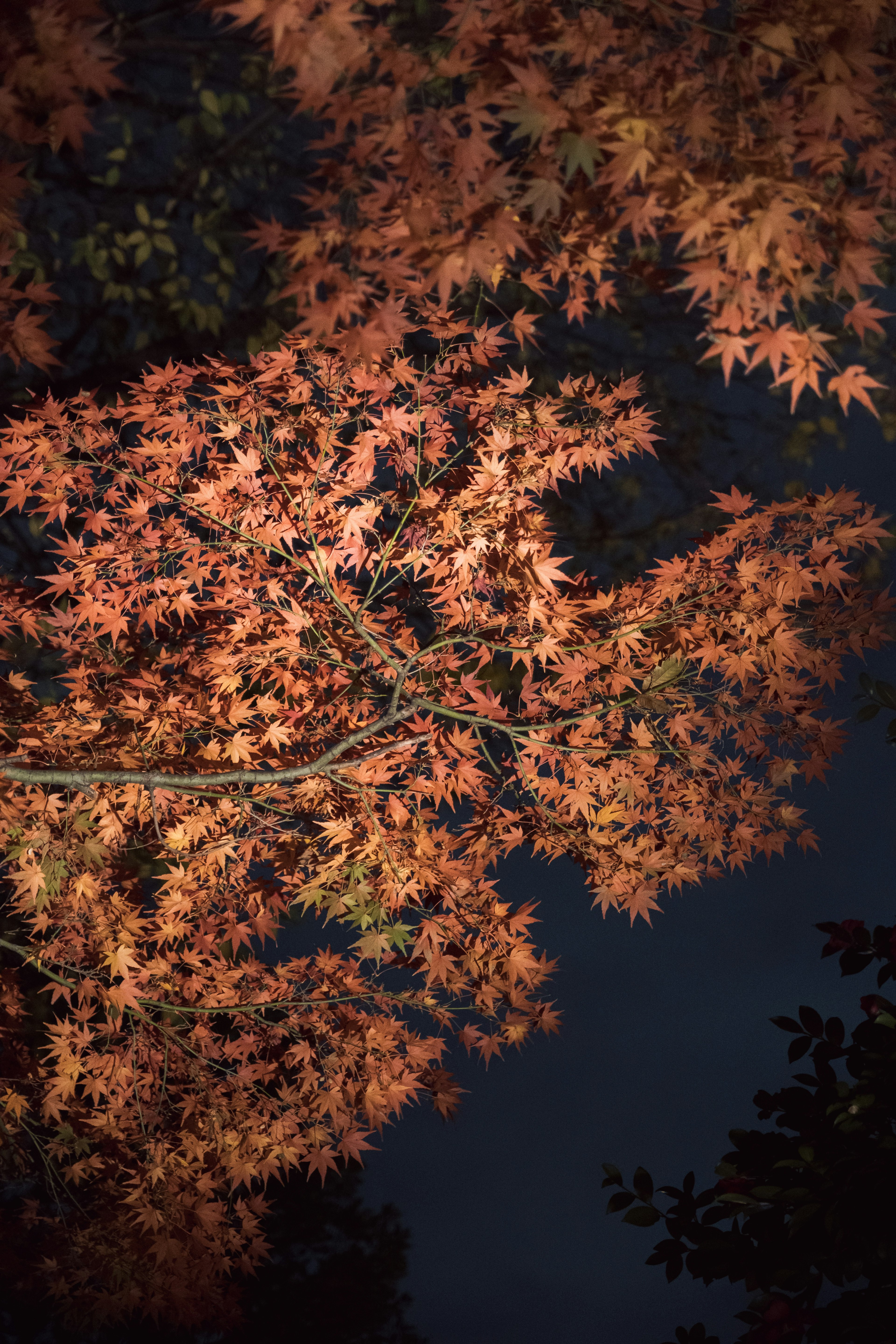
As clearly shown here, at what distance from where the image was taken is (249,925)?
3.87 m

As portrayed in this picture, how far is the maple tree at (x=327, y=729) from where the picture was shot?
11.1ft

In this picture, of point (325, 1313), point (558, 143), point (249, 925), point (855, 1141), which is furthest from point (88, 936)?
point (325, 1313)

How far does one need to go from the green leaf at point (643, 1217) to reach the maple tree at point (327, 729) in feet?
4.10

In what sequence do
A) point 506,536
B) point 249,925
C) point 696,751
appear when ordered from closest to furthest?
point 506,536 → point 696,751 → point 249,925

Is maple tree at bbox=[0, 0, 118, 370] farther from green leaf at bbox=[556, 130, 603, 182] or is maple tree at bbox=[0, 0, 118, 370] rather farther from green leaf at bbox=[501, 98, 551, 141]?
green leaf at bbox=[556, 130, 603, 182]

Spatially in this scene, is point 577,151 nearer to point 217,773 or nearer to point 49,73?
point 49,73

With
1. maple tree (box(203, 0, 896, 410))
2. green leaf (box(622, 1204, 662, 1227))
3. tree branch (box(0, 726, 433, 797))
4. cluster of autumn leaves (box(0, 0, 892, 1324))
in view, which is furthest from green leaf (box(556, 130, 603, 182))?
green leaf (box(622, 1204, 662, 1227))

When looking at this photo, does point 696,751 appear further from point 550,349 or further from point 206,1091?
point 550,349

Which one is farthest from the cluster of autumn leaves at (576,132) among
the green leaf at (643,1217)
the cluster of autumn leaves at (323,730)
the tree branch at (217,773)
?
the green leaf at (643,1217)

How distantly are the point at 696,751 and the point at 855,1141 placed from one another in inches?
66.9

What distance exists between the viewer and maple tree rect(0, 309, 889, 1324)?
11.1ft

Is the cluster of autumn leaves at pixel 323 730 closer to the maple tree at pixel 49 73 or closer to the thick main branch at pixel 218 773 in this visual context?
the thick main branch at pixel 218 773

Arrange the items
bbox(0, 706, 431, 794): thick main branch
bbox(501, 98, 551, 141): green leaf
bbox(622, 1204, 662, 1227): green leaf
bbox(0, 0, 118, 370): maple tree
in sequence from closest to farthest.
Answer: bbox(0, 0, 118, 370): maple tree < bbox(501, 98, 551, 141): green leaf < bbox(622, 1204, 662, 1227): green leaf < bbox(0, 706, 431, 794): thick main branch

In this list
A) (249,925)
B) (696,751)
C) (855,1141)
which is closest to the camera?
(855,1141)
